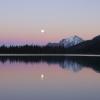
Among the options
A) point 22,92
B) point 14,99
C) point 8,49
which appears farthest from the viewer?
point 8,49

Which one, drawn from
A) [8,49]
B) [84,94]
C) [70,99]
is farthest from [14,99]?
[8,49]

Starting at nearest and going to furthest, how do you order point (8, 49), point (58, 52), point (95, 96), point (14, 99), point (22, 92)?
point (14, 99) < point (95, 96) < point (22, 92) < point (8, 49) < point (58, 52)

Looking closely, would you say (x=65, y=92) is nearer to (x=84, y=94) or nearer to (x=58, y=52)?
(x=84, y=94)

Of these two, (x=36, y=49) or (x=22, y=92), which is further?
(x=36, y=49)

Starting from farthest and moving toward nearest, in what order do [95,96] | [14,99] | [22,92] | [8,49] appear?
[8,49], [22,92], [95,96], [14,99]

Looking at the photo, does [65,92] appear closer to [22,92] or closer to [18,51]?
[22,92]

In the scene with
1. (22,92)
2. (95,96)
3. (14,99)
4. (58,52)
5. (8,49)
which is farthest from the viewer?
(58,52)

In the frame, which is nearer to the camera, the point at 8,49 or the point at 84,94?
the point at 84,94

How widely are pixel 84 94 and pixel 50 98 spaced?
2.49 meters

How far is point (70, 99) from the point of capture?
619 inches

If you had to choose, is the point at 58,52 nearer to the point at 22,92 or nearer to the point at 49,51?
the point at 49,51

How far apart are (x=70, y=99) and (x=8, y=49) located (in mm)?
164695

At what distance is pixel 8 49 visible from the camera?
178125 mm

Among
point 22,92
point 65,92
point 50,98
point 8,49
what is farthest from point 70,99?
point 8,49
